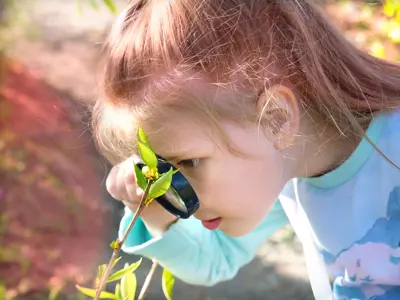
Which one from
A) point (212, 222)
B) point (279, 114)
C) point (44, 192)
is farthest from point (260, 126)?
point (44, 192)

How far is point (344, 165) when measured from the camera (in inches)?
52.0

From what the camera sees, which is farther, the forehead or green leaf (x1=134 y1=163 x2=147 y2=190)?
the forehead

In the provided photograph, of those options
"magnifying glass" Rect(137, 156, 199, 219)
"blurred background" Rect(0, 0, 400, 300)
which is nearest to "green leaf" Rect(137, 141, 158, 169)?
"magnifying glass" Rect(137, 156, 199, 219)

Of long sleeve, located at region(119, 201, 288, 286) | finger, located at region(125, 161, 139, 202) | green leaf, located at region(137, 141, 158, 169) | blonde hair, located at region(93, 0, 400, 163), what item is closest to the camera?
green leaf, located at region(137, 141, 158, 169)

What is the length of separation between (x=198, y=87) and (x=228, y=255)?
0.51 m

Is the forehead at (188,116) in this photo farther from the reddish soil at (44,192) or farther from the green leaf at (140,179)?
the reddish soil at (44,192)

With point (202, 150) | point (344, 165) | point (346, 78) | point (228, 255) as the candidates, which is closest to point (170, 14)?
point (202, 150)

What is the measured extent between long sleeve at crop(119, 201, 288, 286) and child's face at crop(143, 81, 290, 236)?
16cm

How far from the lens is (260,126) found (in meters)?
1.15

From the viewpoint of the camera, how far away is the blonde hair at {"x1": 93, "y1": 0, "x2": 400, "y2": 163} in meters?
1.10

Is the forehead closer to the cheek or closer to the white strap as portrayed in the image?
the cheek

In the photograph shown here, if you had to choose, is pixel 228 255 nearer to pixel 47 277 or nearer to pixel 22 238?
pixel 47 277

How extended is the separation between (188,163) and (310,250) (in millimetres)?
433

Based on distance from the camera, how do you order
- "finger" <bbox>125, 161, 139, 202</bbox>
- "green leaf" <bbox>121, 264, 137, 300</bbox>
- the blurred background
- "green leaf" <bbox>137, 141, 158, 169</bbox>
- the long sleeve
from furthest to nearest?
1. the blurred background
2. the long sleeve
3. "finger" <bbox>125, 161, 139, 202</bbox>
4. "green leaf" <bbox>121, 264, 137, 300</bbox>
5. "green leaf" <bbox>137, 141, 158, 169</bbox>
